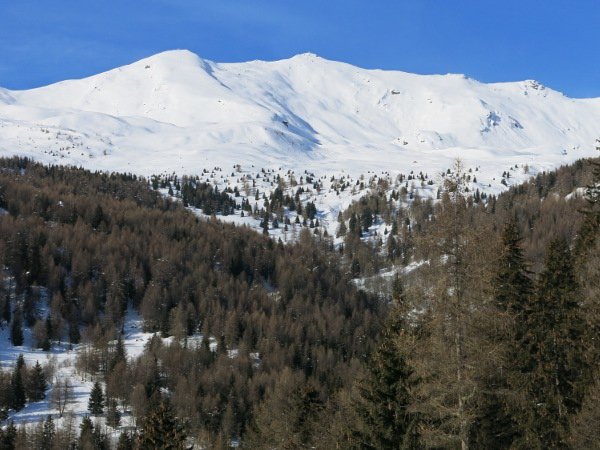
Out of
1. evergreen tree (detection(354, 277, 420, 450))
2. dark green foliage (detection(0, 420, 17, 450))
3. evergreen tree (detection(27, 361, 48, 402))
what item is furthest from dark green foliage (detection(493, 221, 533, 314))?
evergreen tree (detection(27, 361, 48, 402))

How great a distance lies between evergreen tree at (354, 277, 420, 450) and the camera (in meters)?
25.3

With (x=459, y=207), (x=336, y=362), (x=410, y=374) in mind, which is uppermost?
(x=459, y=207)

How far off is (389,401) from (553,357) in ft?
30.6

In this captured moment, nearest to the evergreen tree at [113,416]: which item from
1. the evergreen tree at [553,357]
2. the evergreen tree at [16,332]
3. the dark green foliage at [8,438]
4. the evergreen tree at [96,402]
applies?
the evergreen tree at [96,402]

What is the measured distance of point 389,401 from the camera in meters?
25.8

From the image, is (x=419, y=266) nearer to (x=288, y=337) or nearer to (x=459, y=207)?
(x=459, y=207)

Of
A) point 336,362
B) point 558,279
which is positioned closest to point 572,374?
point 558,279

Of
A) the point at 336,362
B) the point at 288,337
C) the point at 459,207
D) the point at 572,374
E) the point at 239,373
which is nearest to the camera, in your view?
the point at 459,207

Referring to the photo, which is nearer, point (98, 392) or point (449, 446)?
point (449, 446)

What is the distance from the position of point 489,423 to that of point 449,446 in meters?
4.99

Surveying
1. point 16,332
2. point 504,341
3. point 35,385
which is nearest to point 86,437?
point 35,385

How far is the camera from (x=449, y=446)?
2239 centimetres

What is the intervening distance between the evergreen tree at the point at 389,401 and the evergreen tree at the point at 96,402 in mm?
114667

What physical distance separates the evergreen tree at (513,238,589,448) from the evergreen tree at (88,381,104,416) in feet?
382
